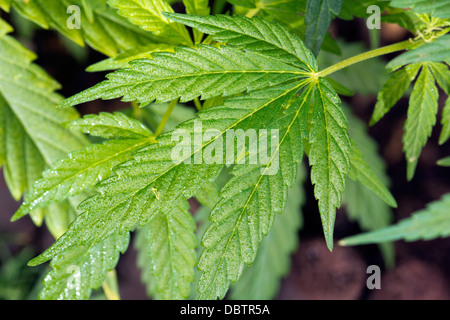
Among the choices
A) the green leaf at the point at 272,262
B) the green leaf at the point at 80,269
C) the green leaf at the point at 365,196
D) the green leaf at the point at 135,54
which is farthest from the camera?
the green leaf at the point at 365,196

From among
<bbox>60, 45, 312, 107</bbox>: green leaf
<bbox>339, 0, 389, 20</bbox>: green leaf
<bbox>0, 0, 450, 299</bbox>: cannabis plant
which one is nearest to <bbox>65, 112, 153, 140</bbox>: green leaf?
<bbox>0, 0, 450, 299</bbox>: cannabis plant

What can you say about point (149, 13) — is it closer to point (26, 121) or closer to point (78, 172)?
point (78, 172)

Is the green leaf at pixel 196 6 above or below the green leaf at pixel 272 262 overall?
above

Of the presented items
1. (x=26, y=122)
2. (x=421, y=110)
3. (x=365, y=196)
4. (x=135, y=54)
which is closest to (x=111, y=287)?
(x=26, y=122)

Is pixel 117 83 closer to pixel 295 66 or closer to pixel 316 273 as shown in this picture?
pixel 295 66

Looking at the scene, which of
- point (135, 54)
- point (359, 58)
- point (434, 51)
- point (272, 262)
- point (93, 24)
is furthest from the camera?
point (272, 262)

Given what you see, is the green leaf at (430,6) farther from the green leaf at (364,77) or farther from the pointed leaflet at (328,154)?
the green leaf at (364,77)

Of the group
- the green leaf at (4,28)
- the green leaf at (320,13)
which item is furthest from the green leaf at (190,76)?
the green leaf at (4,28)
